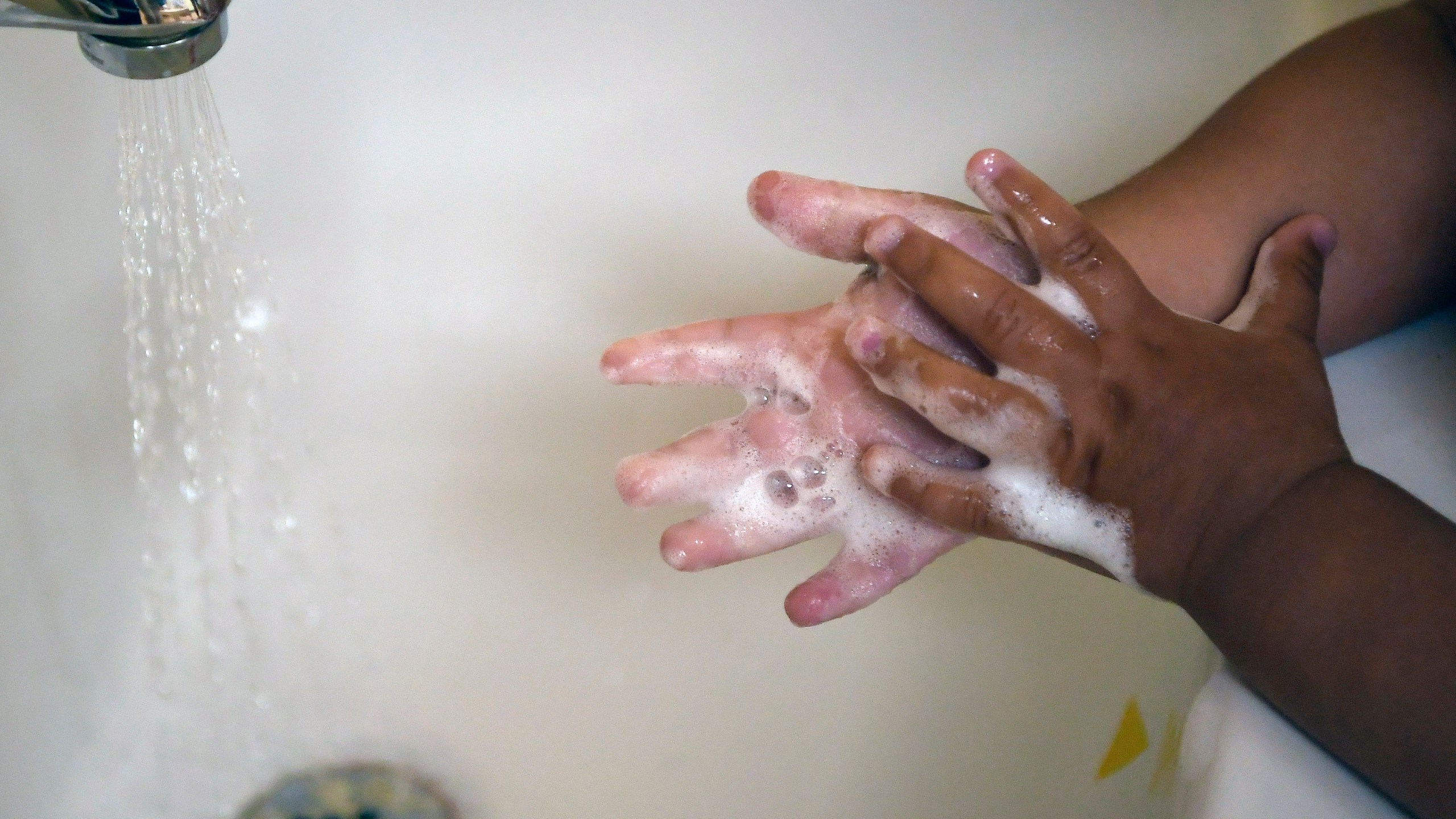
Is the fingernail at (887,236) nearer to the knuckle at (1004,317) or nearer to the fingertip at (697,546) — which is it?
the knuckle at (1004,317)

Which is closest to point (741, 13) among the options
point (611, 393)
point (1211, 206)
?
point (611, 393)

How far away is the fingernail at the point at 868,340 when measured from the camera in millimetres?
499

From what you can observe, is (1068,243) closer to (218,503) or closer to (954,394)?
(954,394)

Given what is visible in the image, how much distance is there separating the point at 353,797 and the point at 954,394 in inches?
23.2

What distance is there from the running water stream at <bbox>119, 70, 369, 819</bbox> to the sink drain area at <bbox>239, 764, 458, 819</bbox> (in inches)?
0.6

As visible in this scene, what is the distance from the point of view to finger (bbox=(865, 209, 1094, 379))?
1.57 feet

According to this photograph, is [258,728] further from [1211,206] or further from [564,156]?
[1211,206]

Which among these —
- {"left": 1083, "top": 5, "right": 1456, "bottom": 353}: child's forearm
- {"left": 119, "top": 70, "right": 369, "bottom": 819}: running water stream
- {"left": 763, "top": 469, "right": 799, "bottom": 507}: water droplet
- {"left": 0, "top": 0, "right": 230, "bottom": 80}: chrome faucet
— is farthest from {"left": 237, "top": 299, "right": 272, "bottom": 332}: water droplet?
{"left": 1083, "top": 5, "right": 1456, "bottom": 353}: child's forearm

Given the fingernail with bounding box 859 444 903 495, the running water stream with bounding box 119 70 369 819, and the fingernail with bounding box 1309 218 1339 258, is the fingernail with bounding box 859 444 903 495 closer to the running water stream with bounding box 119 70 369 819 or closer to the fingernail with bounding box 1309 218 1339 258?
the fingernail with bounding box 1309 218 1339 258

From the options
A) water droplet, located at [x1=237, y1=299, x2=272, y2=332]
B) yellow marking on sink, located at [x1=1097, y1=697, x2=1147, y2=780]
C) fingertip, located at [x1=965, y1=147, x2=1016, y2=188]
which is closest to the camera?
fingertip, located at [x1=965, y1=147, x2=1016, y2=188]

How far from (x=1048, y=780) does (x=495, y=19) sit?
0.70m

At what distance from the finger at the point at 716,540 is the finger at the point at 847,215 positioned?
0.14m

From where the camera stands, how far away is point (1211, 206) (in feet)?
1.95

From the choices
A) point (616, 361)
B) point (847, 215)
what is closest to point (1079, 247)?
point (847, 215)
